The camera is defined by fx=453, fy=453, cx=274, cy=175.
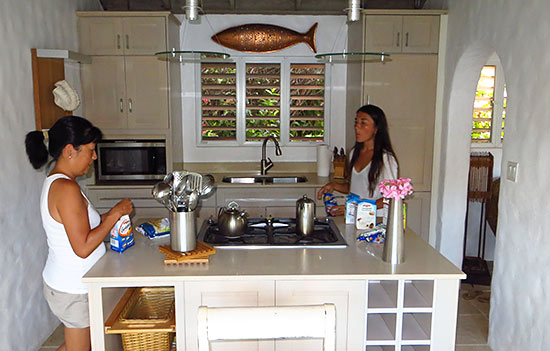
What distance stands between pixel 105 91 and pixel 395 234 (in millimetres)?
2974

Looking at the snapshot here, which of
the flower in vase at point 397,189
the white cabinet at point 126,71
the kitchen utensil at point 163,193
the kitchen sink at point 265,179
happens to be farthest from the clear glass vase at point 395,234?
the white cabinet at point 126,71

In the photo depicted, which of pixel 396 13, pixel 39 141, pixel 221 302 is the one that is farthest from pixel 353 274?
pixel 396 13

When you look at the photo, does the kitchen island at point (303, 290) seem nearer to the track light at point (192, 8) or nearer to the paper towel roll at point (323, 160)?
the track light at point (192, 8)

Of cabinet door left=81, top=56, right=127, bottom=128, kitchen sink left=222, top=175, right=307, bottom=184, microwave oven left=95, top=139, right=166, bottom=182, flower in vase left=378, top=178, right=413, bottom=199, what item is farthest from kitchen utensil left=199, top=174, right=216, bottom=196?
kitchen sink left=222, top=175, right=307, bottom=184

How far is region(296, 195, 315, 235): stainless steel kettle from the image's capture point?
2.39 metres

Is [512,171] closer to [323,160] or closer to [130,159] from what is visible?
[323,160]

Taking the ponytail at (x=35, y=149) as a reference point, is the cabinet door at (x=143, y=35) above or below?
above

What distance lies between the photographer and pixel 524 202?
258cm

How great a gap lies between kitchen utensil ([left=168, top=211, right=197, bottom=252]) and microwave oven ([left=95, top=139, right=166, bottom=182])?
2.10 m

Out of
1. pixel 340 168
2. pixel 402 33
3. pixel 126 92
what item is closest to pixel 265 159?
pixel 340 168

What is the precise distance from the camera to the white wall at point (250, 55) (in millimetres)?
4430

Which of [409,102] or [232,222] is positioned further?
[409,102]

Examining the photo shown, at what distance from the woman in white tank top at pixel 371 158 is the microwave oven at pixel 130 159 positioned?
1.73m

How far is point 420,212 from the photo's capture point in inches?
162
